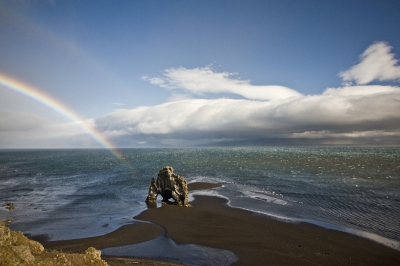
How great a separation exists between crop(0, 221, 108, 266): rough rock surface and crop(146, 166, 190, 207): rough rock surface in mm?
26016

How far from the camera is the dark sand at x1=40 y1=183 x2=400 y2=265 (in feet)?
61.5

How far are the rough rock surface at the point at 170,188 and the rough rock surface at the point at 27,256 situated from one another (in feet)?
85.4

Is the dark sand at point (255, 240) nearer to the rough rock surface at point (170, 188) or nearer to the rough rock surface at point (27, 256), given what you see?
the rough rock surface at point (170, 188)

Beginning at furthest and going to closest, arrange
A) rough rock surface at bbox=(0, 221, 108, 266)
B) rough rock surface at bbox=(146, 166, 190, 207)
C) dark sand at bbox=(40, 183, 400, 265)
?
1. rough rock surface at bbox=(146, 166, 190, 207)
2. dark sand at bbox=(40, 183, 400, 265)
3. rough rock surface at bbox=(0, 221, 108, 266)

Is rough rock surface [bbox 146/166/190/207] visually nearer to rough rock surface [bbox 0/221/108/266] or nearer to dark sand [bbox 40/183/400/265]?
dark sand [bbox 40/183/400/265]

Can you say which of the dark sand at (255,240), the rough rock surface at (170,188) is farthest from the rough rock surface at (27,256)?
the rough rock surface at (170,188)

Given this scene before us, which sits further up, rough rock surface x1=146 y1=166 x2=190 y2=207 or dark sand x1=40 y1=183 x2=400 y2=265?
rough rock surface x1=146 y1=166 x2=190 y2=207

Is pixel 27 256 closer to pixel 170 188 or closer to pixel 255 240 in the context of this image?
pixel 255 240

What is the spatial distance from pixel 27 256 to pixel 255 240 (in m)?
18.9

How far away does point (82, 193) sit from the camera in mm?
47875

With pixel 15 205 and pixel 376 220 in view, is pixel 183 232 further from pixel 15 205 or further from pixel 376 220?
pixel 15 205

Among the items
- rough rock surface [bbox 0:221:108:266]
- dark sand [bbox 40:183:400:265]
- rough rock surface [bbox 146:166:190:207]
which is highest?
rough rock surface [bbox 0:221:108:266]

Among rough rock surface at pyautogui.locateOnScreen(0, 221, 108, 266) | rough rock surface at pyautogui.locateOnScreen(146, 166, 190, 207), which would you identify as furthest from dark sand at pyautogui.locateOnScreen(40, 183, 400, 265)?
rough rock surface at pyautogui.locateOnScreen(0, 221, 108, 266)

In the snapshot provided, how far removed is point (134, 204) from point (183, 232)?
16.2 metres
